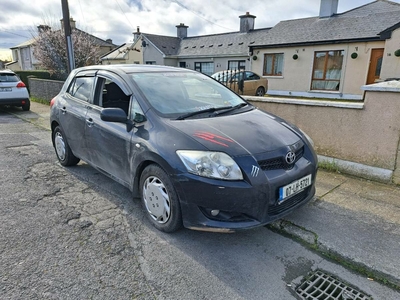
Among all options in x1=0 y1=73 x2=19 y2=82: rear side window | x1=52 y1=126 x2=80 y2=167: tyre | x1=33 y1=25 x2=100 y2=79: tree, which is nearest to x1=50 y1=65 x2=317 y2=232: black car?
x1=52 y1=126 x2=80 y2=167: tyre

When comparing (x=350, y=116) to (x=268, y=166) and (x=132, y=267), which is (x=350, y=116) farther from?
(x=132, y=267)

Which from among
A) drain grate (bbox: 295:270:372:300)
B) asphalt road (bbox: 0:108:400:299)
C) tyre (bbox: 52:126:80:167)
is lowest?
→ drain grate (bbox: 295:270:372:300)

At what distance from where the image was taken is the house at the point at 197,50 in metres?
23.0

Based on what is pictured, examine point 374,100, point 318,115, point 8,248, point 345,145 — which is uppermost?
point 374,100

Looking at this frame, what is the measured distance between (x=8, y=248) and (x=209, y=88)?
2.97m

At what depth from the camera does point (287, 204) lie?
277 centimetres

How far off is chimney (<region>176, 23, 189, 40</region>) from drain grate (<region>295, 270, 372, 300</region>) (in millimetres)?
30951

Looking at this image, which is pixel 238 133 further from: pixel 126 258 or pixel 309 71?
pixel 309 71

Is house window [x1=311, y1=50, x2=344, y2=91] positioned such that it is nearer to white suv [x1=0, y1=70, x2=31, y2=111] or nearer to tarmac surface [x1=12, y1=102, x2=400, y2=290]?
tarmac surface [x1=12, y1=102, x2=400, y2=290]

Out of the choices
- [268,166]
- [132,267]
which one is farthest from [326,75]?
[132,267]

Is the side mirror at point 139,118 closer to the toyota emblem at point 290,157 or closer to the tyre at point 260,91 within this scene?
the toyota emblem at point 290,157

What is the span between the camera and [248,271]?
243 centimetres

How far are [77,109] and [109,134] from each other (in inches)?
42.4

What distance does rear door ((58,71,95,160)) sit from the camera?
13.3 ft
